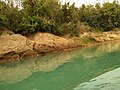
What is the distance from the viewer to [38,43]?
28.3m

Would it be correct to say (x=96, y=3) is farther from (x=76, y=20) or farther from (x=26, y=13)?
(x=26, y=13)

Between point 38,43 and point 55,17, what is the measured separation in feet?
25.6

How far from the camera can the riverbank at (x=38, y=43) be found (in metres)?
25.2

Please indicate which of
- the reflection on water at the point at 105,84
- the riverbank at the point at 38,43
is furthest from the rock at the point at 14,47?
the reflection on water at the point at 105,84

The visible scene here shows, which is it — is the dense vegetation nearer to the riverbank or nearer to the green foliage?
the green foliage

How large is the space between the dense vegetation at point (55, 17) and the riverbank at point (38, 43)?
4.24 feet

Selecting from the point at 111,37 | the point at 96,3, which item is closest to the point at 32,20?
the point at 111,37

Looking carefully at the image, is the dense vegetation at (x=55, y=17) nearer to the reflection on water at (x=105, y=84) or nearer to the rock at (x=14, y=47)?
the rock at (x=14, y=47)

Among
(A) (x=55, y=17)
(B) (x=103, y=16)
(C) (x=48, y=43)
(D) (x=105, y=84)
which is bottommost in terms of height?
(D) (x=105, y=84)

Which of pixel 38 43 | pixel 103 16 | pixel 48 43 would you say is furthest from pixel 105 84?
pixel 103 16

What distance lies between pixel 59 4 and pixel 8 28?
10.6m

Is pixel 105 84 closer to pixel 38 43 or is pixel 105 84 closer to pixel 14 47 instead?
pixel 14 47

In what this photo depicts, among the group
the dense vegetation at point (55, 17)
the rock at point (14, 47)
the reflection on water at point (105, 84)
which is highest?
the dense vegetation at point (55, 17)

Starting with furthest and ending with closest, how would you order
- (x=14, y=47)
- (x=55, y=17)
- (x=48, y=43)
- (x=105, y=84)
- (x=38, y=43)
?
(x=55, y=17), (x=48, y=43), (x=38, y=43), (x=14, y=47), (x=105, y=84)
